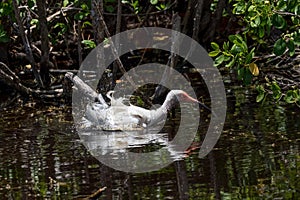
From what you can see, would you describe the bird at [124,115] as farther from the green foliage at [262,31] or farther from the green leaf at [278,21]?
the green leaf at [278,21]

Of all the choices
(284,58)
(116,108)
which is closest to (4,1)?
(116,108)

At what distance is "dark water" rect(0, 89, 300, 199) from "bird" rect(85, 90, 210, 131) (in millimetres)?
225

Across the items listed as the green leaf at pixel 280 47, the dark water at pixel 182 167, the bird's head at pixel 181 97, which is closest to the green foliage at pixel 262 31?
the green leaf at pixel 280 47

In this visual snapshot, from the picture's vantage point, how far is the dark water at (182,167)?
6.20 metres

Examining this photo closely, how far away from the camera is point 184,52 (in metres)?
11.7

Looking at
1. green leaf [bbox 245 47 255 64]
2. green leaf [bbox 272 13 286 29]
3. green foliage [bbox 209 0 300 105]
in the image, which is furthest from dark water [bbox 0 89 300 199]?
green leaf [bbox 272 13 286 29]

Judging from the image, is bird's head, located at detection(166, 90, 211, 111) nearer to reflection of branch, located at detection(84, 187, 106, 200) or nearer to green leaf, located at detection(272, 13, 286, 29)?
green leaf, located at detection(272, 13, 286, 29)

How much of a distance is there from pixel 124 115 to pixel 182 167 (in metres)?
→ 2.25

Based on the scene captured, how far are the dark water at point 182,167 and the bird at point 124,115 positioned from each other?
22 centimetres

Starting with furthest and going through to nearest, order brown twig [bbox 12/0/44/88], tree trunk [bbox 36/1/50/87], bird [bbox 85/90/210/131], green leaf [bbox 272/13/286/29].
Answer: tree trunk [bbox 36/1/50/87], brown twig [bbox 12/0/44/88], bird [bbox 85/90/210/131], green leaf [bbox 272/13/286/29]

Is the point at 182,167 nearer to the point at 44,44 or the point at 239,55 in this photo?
the point at 239,55

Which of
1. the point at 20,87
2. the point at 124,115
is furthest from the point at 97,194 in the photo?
the point at 20,87

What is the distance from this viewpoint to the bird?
906 centimetres

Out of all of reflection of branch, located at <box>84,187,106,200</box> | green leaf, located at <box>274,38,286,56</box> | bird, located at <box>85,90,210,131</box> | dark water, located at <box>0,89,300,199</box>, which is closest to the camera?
reflection of branch, located at <box>84,187,106,200</box>
